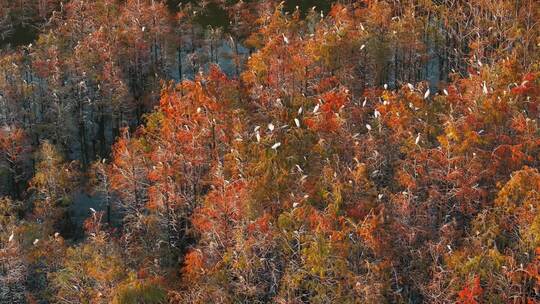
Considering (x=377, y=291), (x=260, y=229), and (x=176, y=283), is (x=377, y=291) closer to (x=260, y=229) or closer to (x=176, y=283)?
(x=260, y=229)

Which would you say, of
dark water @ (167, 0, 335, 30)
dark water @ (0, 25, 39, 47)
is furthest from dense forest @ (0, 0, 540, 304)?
dark water @ (167, 0, 335, 30)

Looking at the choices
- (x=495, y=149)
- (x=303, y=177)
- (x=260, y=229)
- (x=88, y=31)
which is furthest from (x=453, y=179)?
(x=88, y=31)

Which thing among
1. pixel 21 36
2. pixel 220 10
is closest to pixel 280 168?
pixel 21 36

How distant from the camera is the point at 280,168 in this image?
142 feet

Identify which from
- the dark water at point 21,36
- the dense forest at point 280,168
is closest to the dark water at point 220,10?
the dark water at point 21,36

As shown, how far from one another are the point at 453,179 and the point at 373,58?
2445 centimetres

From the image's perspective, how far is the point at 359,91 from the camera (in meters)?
64.5

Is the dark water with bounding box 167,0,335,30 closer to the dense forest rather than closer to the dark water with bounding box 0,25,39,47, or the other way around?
the dark water with bounding box 0,25,39,47

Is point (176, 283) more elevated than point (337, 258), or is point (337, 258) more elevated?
point (337, 258)

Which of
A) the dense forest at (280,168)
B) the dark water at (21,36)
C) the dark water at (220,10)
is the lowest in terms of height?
the dark water at (220,10)

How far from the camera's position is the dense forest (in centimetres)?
3906

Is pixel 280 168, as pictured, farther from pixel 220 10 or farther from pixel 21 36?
pixel 220 10

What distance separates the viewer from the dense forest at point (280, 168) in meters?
39.1

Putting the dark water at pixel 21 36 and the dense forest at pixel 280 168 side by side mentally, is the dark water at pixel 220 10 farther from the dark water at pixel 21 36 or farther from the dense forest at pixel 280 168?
the dense forest at pixel 280 168
